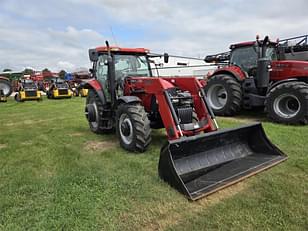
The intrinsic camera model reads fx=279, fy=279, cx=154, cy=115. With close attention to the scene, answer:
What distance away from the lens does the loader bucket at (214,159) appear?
3176 millimetres

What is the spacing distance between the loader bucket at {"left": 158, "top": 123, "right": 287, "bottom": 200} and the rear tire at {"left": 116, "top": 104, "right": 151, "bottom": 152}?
100 centimetres

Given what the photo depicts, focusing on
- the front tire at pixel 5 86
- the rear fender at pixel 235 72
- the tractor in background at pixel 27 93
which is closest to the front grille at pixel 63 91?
the tractor in background at pixel 27 93

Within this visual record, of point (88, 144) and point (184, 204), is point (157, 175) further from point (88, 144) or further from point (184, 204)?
point (88, 144)

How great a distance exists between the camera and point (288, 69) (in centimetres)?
697

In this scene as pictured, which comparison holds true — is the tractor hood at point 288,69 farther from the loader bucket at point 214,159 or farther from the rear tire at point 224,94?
the loader bucket at point 214,159

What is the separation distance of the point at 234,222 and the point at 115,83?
143 inches

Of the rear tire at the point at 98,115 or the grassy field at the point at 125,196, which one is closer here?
the grassy field at the point at 125,196

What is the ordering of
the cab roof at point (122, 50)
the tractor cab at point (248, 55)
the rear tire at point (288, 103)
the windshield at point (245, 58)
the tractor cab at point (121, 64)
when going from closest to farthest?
the tractor cab at point (121, 64) → the cab roof at point (122, 50) → the rear tire at point (288, 103) → the tractor cab at point (248, 55) → the windshield at point (245, 58)

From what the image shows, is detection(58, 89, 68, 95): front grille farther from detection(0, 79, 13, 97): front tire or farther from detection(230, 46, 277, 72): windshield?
detection(230, 46, 277, 72): windshield

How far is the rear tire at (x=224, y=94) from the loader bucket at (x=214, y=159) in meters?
3.52

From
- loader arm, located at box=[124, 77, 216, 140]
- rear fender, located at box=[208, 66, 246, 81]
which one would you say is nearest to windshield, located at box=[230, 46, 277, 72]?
rear fender, located at box=[208, 66, 246, 81]

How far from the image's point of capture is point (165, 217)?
8.67 ft

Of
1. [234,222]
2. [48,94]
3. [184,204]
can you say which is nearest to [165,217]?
[184,204]

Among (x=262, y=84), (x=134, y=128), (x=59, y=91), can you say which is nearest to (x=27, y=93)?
(x=59, y=91)
